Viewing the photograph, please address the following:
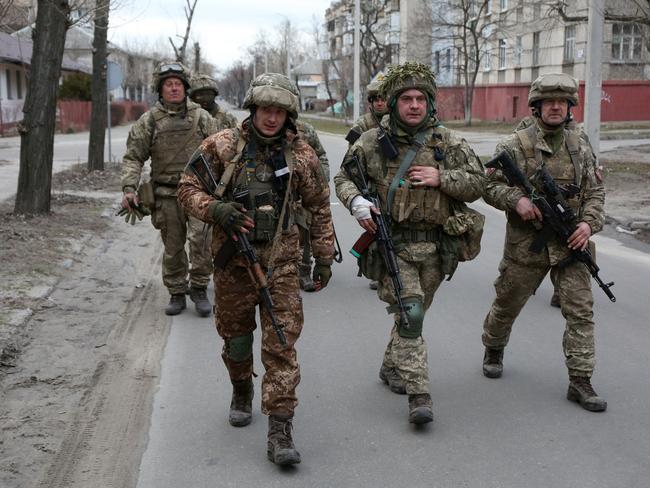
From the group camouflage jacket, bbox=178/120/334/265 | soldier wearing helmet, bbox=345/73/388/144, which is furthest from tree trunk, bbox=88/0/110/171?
camouflage jacket, bbox=178/120/334/265

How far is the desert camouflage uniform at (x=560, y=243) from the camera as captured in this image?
4961mm

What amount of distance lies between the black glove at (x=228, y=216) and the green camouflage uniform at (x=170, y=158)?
9.24 feet

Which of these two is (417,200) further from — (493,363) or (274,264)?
(493,363)

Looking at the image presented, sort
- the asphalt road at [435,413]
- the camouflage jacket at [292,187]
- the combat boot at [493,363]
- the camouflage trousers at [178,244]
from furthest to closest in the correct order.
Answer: the camouflage trousers at [178,244]
the combat boot at [493,363]
the camouflage jacket at [292,187]
the asphalt road at [435,413]

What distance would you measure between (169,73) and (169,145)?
1.93 feet

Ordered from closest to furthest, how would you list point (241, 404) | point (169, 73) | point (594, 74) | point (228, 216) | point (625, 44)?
1. point (228, 216)
2. point (241, 404)
3. point (169, 73)
4. point (594, 74)
5. point (625, 44)

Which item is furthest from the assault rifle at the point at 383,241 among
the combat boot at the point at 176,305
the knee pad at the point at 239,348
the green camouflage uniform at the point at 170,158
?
the combat boot at the point at 176,305

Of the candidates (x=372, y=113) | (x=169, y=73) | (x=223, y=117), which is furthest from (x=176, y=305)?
(x=372, y=113)

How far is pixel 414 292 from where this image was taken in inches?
183

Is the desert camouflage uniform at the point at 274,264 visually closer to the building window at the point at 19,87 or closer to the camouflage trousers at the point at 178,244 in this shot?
the camouflage trousers at the point at 178,244

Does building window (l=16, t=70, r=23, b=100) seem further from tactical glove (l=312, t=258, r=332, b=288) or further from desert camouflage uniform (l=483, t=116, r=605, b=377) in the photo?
tactical glove (l=312, t=258, r=332, b=288)

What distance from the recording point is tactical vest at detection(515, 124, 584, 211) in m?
5.03

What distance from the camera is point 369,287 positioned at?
827 centimetres

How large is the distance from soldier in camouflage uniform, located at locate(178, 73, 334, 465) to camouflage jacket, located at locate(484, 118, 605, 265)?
4.12 ft
